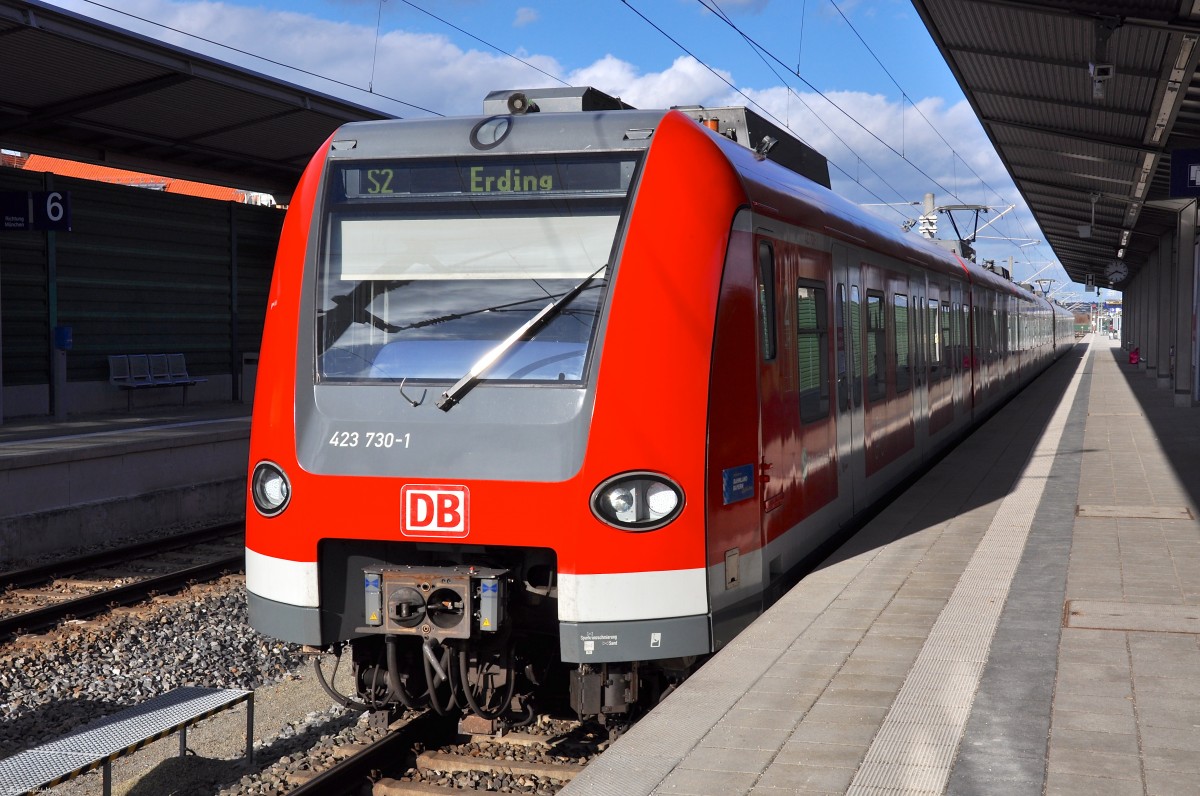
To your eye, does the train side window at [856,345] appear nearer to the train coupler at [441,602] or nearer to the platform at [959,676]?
the platform at [959,676]

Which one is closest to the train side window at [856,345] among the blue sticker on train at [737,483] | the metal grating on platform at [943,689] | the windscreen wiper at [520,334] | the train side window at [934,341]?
the metal grating on platform at [943,689]

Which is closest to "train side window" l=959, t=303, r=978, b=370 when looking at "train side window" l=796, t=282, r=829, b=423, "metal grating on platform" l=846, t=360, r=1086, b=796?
"metal grating on platform" l=846, t=360, r=1086, b=796

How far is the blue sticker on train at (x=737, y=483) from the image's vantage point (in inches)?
214

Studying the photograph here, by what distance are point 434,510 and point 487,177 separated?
5.05 feet

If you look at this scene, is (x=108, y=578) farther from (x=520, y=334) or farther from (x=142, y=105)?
(x=142, y=105)

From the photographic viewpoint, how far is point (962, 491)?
1109cm

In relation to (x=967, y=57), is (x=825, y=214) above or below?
below

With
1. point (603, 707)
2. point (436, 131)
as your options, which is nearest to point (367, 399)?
point (436, 131)

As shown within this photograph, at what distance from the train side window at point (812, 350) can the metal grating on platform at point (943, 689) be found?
50.7 inches

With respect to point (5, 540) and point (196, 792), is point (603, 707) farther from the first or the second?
point (5, 540)

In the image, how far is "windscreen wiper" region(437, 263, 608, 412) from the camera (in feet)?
17.4

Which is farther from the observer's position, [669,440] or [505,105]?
[505,105]

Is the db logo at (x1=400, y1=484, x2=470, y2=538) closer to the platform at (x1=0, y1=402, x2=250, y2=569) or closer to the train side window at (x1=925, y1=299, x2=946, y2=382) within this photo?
the platform at (x1=0, y1=402, x2=250, y2=569)

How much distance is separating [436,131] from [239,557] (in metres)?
6.31
